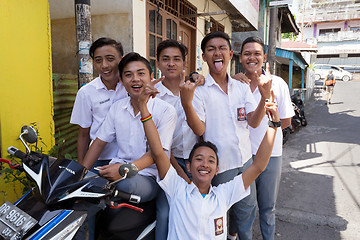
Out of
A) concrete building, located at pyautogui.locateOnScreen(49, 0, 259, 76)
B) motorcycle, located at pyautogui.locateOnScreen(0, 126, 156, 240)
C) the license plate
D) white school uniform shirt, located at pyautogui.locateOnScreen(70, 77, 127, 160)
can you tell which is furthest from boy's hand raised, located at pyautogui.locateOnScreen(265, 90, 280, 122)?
concrete building, located at pyautogui.locateOnScreen(49, 0, 259, 76)

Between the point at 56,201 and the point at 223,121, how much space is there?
127cm

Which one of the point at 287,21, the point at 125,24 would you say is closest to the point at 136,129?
the point at 125,24

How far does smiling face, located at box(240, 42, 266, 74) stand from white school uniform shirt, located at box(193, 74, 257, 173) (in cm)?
48

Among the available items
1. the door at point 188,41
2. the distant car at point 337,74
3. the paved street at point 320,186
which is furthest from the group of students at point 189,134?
the distant car at point 337,74

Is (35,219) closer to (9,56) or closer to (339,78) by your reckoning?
(9,56)

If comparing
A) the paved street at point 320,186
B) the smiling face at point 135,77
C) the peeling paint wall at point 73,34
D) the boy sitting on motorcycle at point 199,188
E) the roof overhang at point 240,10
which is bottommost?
the paved street at point 320,186

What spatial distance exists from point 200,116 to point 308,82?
17.0 meters

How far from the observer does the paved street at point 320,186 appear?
319 cm

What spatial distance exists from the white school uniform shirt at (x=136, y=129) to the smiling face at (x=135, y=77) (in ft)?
0.42

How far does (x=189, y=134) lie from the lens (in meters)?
2.20

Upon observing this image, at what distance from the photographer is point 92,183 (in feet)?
4.65

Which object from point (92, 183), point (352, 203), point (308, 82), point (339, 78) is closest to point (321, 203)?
point (352, 203)

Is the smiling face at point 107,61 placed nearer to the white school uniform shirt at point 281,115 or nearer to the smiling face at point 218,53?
the smiling face at point 218,53

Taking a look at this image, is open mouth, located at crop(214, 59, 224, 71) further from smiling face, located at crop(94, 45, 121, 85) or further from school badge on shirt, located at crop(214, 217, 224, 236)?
school badge on shirt, located at crop(214, 217, 224, 236)
